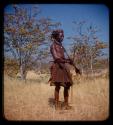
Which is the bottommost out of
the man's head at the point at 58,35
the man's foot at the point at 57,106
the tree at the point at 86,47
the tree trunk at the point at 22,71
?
the man's foot at the point at 57,106

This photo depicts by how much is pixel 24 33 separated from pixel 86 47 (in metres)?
0.44

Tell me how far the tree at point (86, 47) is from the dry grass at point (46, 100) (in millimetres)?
131

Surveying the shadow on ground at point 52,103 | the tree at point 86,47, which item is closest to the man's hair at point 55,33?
the tree at point 86,47

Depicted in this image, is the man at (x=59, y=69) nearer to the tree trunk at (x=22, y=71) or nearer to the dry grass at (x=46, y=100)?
the dry grass at (x=46, y=100)

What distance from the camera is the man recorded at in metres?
1.94

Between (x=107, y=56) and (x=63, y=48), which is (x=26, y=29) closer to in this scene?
(x=63, y=48)

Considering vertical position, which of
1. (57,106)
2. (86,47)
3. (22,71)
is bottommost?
(57,106)

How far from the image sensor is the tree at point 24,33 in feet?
6.29

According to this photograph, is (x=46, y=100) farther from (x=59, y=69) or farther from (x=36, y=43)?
(x=36, y=43)

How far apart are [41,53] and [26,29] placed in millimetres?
194

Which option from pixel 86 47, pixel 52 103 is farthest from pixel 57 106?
pixel 86 47

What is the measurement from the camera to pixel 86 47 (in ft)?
6.41

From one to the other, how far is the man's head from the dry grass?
0.27 metres

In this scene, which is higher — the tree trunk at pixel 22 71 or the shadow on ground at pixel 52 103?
the tree trunk at pixel 22 71
